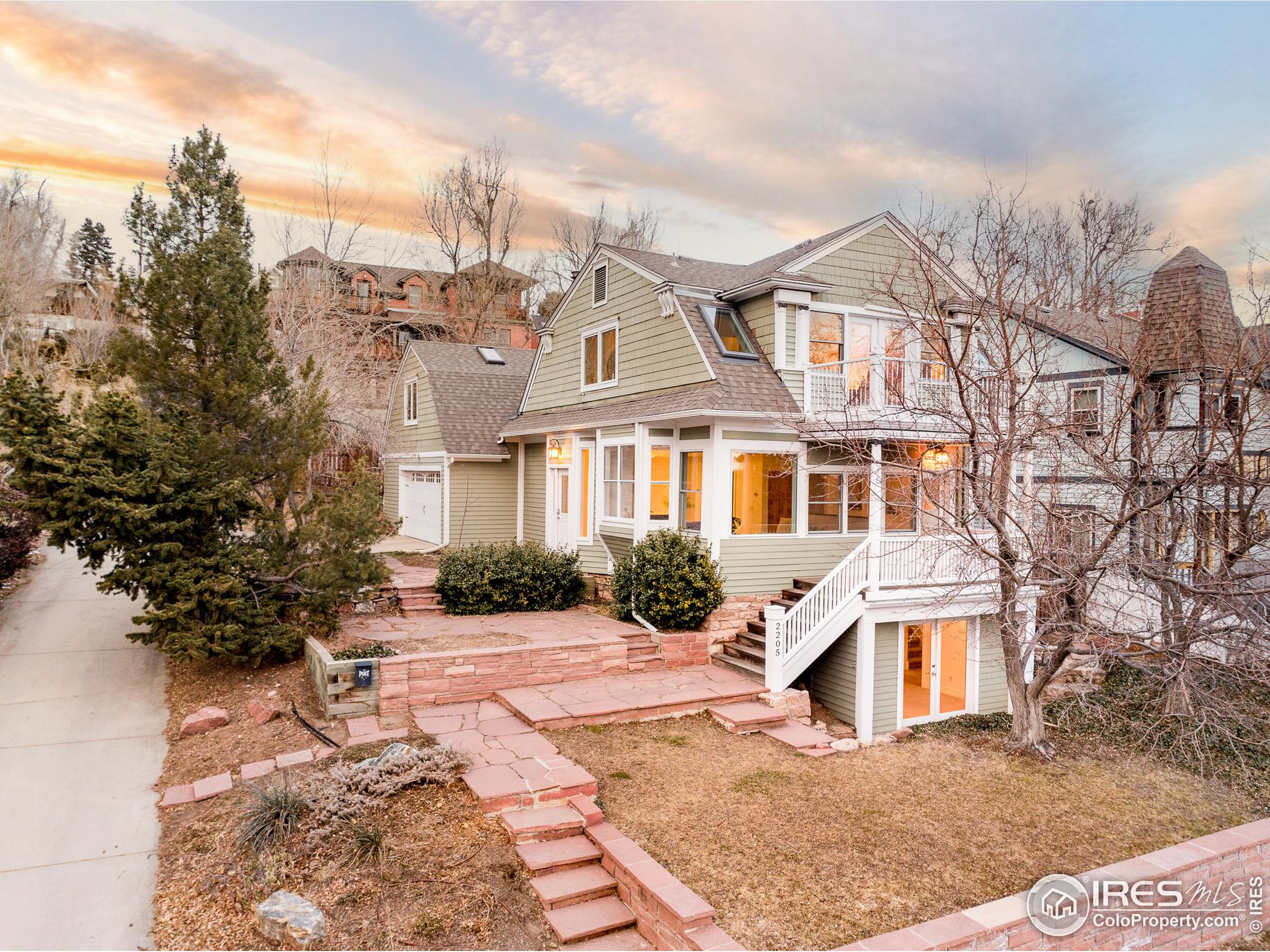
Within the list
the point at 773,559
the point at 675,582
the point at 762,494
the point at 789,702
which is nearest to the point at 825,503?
the point at 762,494

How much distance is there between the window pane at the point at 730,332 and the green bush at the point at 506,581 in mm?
5096

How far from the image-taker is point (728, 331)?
1254cm

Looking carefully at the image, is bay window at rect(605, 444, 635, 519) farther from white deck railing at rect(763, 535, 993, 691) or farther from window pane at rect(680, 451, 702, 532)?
white deck railing at rect(763, 535, 993, 691)

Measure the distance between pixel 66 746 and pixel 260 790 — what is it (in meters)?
3.65

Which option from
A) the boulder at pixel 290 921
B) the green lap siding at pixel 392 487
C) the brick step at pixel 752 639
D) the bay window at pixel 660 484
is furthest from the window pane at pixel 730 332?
the green lap siding at pixel 392 487

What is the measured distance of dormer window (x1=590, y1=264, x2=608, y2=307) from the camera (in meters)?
14.5

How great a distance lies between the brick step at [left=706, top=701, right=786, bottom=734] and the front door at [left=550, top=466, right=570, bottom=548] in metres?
6.41

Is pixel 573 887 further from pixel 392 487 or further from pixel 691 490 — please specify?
pixel 392 487

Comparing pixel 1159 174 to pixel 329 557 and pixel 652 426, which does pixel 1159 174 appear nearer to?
pixel 652 426

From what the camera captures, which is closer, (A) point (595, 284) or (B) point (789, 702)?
(B) point (789, 702)

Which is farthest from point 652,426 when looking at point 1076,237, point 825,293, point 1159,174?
point 1076,237

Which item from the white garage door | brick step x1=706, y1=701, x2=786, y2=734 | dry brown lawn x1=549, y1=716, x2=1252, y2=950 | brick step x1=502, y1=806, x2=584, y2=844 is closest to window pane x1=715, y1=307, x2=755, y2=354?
brick step x1=706, y1=701, x2=786, y2=734

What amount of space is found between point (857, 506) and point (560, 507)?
6385 millimetres

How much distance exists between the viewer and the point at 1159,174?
17172mm
